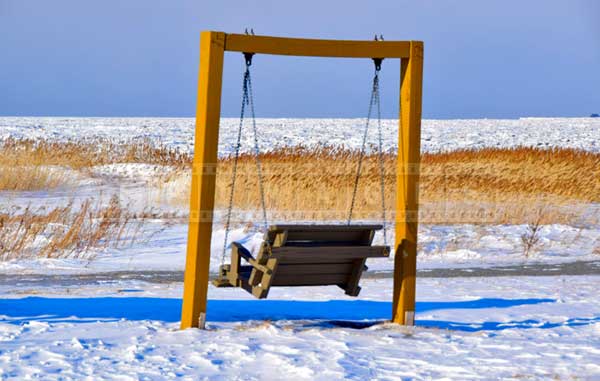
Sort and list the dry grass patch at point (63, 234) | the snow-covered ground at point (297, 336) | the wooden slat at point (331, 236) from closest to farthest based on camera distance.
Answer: the snow-covered ground at point (297, 336), the wooden slat at point (331, 236), the dry grass patch at point (63, 234)

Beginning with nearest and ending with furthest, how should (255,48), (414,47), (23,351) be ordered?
(23,351), (255,48), (414,47)

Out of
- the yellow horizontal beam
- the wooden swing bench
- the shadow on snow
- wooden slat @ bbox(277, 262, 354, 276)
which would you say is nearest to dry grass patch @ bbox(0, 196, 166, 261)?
the shadow on snow

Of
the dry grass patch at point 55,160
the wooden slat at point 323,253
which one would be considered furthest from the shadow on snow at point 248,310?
the dry grass patch at point 55,160

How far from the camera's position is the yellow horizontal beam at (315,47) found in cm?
776

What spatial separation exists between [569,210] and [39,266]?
10397 mm

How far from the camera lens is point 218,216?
17.7m

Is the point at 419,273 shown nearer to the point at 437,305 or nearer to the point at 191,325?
the point at 437,305

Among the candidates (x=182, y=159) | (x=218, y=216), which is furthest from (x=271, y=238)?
(x=182, y=159)

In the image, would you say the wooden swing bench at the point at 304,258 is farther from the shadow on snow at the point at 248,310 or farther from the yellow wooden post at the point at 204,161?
the shadow on snow at the point at 248,310

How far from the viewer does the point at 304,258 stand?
26.1ft

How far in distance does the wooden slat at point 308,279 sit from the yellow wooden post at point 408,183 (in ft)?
1.65

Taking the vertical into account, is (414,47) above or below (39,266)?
above

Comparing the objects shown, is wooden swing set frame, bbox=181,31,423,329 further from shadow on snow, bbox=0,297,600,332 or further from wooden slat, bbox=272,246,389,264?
shadow on snow, bbox=0,297,600,332

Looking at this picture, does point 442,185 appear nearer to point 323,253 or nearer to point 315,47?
point 323,253
